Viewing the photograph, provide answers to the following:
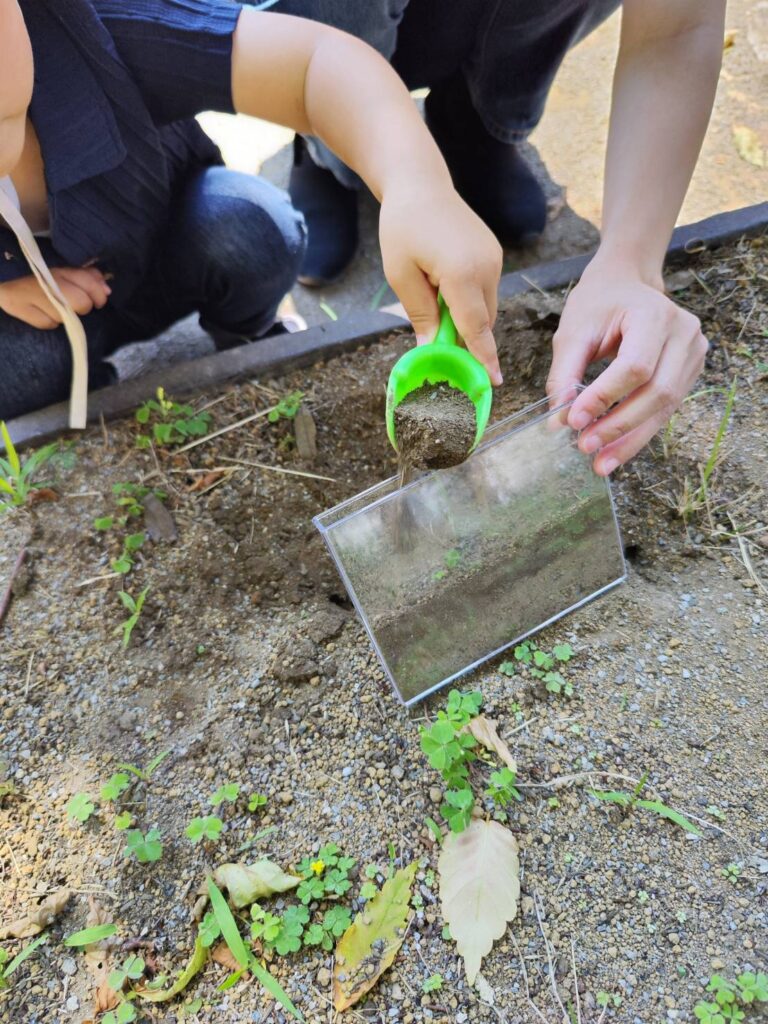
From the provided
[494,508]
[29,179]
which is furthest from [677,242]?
[29,179]

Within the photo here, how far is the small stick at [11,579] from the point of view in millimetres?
1333

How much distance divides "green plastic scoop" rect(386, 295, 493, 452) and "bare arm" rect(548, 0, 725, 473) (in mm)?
167

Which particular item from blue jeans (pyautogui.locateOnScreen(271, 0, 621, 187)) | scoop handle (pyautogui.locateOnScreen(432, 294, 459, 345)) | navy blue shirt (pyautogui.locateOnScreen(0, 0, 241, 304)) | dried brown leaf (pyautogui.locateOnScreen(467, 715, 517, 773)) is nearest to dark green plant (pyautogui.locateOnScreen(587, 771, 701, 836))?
dried brown leaf (pyautogui.locateOnScreen(467, 715, 517, 773))

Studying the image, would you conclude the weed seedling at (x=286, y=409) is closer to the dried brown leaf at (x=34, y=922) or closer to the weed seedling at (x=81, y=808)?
the weed seedling at (x=81, y=808)

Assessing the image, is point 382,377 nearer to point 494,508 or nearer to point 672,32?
point 494,508

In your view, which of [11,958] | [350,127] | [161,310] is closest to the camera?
[11,958]

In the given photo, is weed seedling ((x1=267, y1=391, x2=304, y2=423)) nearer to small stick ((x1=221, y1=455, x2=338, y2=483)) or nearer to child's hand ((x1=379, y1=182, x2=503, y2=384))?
small stick ((x1=221, y1=455, x2=338, y2=483))

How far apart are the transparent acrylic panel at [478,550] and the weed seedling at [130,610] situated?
453 mm

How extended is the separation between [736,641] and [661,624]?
0.37ft

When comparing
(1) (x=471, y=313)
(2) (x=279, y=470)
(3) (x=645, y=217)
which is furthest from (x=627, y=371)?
(2) (x=279, y=470)

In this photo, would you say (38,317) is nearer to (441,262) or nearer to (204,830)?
(441,262)

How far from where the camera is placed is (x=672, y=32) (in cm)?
128

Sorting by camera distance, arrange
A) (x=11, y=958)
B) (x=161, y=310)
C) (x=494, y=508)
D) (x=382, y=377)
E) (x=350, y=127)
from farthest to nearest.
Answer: (x=161, y=310) → (x=382, y=377) → (x=350, y=127) → (x=494, y=508) → (x=11, y=958)

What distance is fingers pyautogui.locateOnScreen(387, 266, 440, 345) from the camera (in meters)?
1.04
